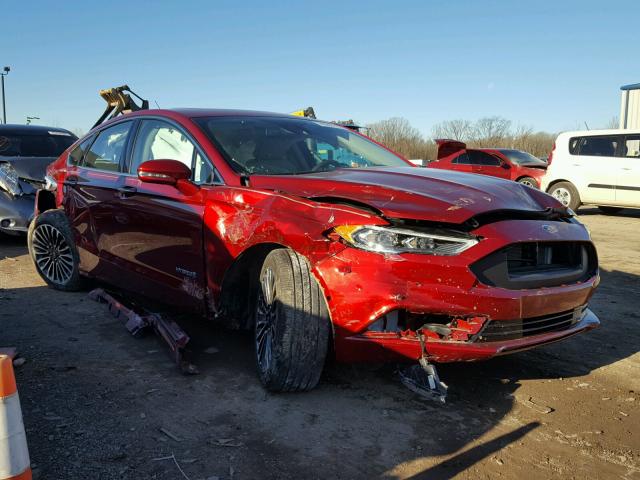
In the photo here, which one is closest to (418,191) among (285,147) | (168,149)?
(285,147)

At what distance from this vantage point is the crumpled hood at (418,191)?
2.80 m

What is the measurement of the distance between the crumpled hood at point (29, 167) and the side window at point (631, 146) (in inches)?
403

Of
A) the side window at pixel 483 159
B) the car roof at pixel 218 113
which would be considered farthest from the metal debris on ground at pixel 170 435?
the side window at pixel 483 159

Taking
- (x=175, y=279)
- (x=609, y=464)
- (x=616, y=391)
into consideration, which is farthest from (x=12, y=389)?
(x=616, y=391)

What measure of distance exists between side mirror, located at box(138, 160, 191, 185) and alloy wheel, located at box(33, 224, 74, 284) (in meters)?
1.82

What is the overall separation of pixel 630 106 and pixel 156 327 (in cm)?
2319

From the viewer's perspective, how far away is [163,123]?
13.6 ft

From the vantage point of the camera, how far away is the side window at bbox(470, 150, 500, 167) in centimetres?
1512

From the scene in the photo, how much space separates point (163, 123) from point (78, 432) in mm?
2186

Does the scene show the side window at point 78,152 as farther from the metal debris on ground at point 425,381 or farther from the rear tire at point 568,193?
the rear tire at point 568,193

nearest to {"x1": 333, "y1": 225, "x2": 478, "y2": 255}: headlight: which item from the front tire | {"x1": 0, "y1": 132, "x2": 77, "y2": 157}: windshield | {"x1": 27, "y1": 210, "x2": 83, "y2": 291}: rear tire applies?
the front tire

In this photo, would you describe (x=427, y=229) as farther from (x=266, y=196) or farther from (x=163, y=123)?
(x=163, y=123)

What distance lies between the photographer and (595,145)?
39.6 ft

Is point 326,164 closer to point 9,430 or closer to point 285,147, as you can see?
point 285,147
